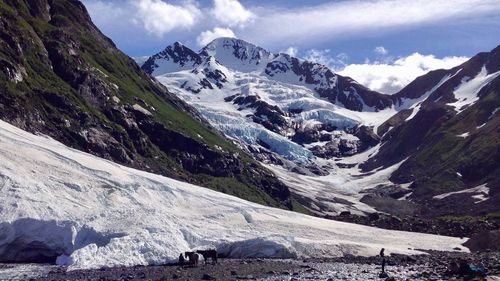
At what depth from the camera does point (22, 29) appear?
186 meters

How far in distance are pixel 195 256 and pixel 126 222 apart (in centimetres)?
1067

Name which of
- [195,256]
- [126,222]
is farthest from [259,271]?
[126,222]

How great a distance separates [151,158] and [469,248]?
134 meters

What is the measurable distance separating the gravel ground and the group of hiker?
2.74 ft

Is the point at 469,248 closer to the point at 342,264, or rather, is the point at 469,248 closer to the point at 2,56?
the point at 342,264

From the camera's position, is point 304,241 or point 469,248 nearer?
point 304,241

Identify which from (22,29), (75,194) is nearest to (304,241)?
(75,194)

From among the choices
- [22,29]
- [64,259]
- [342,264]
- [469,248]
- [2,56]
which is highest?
[22,29]

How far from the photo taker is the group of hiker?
52.8 metres

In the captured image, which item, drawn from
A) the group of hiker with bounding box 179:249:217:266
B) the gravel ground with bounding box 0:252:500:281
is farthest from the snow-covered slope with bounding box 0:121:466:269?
the gravel ground with bounding box 0:252:500:281

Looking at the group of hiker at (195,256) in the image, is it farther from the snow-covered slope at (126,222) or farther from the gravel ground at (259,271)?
the snow-covered slope at (126,222)

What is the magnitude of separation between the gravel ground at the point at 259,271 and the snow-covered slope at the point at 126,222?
362cm

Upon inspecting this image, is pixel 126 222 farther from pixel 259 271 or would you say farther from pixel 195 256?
pixel 259 271

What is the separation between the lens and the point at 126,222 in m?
59.9
